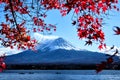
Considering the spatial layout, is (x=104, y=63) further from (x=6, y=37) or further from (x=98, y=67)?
(x=6, y=37)

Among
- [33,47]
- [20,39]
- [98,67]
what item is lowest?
[33,47]

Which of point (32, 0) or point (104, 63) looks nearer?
point (104, 63)

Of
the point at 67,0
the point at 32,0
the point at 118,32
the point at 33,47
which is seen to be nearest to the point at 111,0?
the point at 67,0

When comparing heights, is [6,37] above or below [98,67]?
below

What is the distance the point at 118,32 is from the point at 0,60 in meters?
5.16

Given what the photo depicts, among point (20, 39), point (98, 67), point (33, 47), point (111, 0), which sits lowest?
point (33, 47)

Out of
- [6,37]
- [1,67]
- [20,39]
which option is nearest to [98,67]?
[1,67]

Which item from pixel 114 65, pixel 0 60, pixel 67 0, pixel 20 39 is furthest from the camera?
pixel 20 39

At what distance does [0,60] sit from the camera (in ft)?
34.0

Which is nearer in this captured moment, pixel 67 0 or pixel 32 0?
pixel 67 0

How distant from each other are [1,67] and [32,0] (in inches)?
84.1

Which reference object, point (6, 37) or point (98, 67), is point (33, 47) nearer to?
point (6, 37)

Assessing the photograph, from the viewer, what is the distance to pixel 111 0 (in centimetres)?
970

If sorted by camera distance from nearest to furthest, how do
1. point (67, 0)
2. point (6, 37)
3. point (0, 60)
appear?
point (67, 0)
point (0, 60)
point (6, 37)
